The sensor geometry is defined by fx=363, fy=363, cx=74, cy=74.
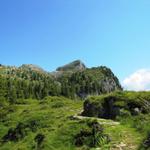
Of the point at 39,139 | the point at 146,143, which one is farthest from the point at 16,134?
the point at 146,143

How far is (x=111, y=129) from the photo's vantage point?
24.7m

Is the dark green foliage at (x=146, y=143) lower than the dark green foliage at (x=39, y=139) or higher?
lower

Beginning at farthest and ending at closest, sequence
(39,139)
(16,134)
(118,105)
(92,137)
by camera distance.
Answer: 1. (16,134)
2. (118,105)
3. (39,139)
4. (92,137)

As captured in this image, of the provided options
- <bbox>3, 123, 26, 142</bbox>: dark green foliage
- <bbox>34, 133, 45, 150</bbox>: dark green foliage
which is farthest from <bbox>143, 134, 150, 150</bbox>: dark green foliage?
<bbox>3, 123, 26, 142</bbox>: dark green foliage

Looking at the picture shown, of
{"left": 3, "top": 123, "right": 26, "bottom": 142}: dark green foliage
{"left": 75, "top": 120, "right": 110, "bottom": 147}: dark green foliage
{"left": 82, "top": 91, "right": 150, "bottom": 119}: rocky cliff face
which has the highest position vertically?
{"left": 82, "top": 91, "right": 150, "bottom": 119}: rocky cliff face

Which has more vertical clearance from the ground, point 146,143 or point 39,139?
point 39,139

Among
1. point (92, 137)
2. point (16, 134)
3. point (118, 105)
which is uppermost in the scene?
point (118, 105)

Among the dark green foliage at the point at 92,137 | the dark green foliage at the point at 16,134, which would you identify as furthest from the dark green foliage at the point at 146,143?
the dark green foliage at the point at 16,134

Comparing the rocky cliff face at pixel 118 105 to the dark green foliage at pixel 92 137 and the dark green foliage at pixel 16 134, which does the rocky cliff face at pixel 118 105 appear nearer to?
the dark green foliage at pixel 92 137

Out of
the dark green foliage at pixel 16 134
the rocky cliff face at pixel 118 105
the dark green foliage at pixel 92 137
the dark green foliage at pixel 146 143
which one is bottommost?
the dark green foliage at pixel 146 143

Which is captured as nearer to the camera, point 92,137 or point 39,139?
point 92,137

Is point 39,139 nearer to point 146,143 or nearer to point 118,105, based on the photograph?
point 118,105

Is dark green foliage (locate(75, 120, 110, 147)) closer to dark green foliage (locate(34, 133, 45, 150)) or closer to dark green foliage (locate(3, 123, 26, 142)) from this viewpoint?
dark green foliage (locate(34, 133, 45, 150))

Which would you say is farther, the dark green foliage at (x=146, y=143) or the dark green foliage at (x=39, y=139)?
the dark green foliage at (x=39, y=139)
